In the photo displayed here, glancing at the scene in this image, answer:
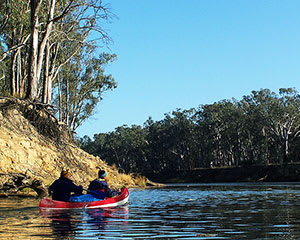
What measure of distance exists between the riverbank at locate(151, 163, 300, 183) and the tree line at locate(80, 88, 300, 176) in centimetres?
226

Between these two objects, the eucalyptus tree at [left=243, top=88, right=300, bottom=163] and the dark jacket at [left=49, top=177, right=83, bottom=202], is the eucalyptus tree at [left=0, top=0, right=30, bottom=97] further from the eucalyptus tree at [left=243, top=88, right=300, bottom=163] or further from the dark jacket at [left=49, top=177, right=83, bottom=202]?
the eucalyptus tree at [left=243, top=88, right=300, bottom=163]

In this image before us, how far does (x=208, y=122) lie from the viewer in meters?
93.2

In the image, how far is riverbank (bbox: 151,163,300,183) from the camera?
2645 inches

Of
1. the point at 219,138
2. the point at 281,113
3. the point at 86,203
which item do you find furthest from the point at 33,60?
the point at 219,138

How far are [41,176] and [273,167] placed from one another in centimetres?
5760

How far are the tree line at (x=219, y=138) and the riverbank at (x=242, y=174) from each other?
7.42ft

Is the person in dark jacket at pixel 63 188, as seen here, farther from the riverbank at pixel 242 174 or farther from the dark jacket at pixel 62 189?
the riverbank at pixel 242 174

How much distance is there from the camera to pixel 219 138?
92875 mm

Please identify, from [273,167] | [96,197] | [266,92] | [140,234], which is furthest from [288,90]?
[140,234]

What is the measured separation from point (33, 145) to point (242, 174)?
58.9 meters

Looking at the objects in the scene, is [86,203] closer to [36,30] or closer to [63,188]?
[63,188]

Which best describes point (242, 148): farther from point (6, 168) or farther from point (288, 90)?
point (6, 168)

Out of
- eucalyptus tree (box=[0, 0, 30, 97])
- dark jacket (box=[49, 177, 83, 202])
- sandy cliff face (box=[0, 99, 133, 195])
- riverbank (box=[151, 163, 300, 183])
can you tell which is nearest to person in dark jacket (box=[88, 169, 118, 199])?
dark jacket (box=[49, 177, 83, 202])

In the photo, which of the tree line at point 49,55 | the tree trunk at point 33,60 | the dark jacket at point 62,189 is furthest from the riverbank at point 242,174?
the dark jacket at point 62,189
